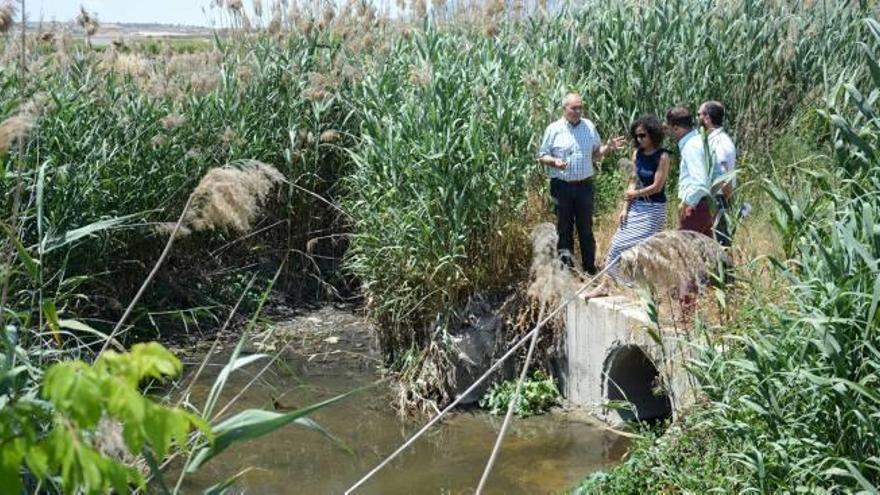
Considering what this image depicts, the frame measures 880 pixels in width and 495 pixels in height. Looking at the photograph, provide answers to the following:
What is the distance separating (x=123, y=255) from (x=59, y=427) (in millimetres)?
8390

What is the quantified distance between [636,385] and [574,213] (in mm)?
1457

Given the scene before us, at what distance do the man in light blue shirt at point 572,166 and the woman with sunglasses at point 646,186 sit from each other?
0.56 metres

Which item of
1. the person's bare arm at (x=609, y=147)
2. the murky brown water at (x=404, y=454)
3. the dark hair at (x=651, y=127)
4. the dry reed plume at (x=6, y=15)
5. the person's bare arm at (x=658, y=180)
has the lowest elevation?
the murky brown water at (x=404, y=454)

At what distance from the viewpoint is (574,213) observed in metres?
8.93

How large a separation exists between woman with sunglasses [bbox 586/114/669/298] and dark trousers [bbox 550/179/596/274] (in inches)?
23.2

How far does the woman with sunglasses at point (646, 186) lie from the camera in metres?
8.04

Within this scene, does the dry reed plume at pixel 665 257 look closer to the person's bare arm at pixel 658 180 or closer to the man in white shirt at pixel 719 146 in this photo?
the man in white shirt at pixel 719 146

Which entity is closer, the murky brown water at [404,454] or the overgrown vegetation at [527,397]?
the murky brown water at [404,454]

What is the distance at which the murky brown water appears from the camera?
769 cm

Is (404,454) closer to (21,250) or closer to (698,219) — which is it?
(698,219)

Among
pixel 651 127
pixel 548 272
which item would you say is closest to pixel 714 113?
pixel 651 127

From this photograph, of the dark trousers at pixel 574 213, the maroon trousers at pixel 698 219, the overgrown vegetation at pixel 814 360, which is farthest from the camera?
the dark trousers at pixel 574 213

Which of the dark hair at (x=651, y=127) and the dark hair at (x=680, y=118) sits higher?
the dark hair at (x=680, y=118)

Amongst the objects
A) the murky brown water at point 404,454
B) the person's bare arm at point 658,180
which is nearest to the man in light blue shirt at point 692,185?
the person's bare arm at point 658,180
